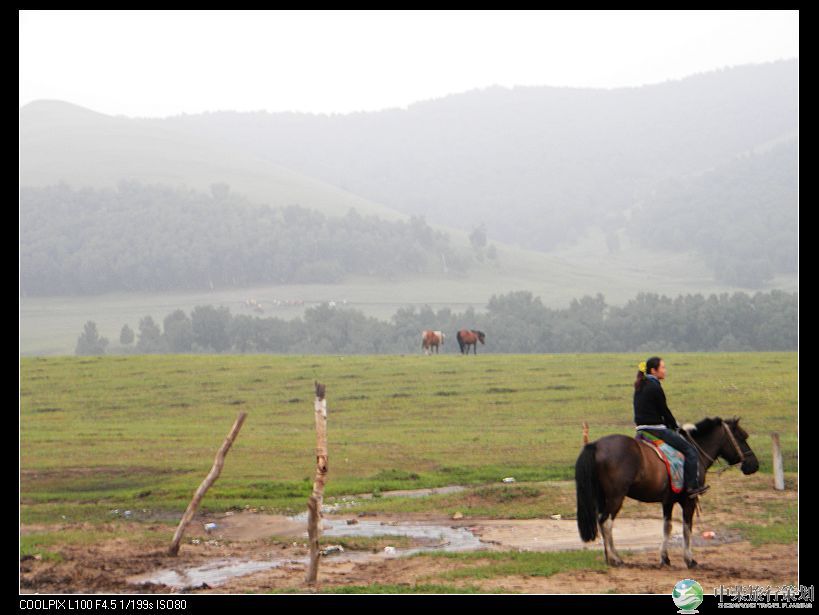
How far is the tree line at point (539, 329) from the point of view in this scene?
108 metres

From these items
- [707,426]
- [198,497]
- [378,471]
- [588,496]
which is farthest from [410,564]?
[378,471]

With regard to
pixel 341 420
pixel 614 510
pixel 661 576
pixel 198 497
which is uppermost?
pixel 614 510

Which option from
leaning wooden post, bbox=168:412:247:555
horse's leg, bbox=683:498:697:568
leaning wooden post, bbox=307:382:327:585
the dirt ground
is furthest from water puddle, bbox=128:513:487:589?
horse's leg, bbox=683:498:697:568

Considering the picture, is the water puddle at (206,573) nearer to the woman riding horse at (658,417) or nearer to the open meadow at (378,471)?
the open meadow at (378,471)

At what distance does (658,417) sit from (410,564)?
16.4 ft

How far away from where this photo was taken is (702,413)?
42812 mm

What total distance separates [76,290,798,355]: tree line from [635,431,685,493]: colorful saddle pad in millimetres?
87505

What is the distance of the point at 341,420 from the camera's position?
150ft

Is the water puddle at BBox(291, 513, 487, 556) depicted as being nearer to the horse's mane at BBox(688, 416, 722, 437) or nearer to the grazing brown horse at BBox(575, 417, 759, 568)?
the grazing brown horse at BBox(575, 417, 759, 568)

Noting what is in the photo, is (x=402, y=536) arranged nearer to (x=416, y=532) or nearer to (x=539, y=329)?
(x=416, y=532)

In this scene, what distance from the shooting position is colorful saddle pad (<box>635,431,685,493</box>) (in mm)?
18062
